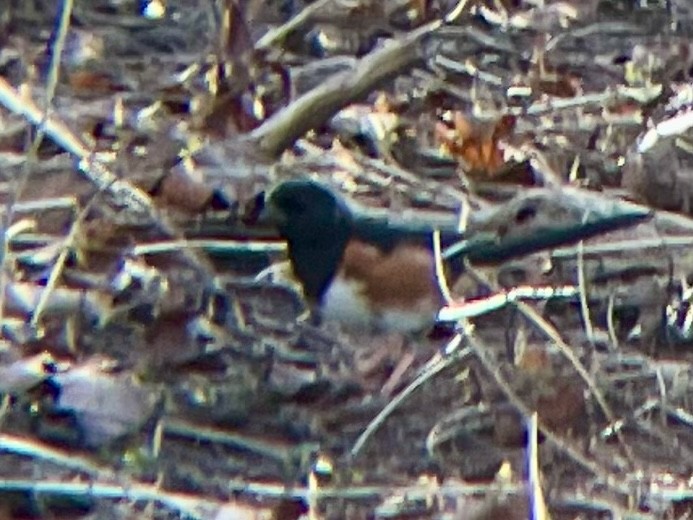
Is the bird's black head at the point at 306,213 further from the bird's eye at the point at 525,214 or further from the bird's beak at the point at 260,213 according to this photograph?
the bird's eye at the point at 525,214

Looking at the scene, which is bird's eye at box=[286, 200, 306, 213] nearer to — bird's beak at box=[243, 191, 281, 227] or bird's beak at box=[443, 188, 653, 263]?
bird's beak at box=[243, 191, 281, 227]

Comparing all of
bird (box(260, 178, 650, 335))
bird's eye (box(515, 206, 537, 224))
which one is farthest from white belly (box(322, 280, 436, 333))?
bird's eye (box(515, 206, 537, 224))

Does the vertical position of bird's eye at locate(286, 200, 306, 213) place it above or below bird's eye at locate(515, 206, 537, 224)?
below

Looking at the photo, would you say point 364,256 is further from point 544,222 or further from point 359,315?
point 544,222

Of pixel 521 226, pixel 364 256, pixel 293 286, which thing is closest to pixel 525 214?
pixel 521 226

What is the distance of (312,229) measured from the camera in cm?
210

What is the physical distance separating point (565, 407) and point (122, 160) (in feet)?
2.91

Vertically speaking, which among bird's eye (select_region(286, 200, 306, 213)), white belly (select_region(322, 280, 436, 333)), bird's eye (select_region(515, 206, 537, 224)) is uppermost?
bird's eye (select_region(515, 206, 537, 224))

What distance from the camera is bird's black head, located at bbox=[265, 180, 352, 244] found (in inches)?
82.2

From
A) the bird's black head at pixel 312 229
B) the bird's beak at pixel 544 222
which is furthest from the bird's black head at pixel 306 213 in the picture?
the bird's beak at pixel 544 222

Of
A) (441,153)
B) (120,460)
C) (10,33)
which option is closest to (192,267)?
(120,460)

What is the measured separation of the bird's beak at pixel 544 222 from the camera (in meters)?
2.18

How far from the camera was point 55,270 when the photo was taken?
205cm

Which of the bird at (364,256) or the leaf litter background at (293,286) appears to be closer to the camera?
the leaf litter background at (293,286)
